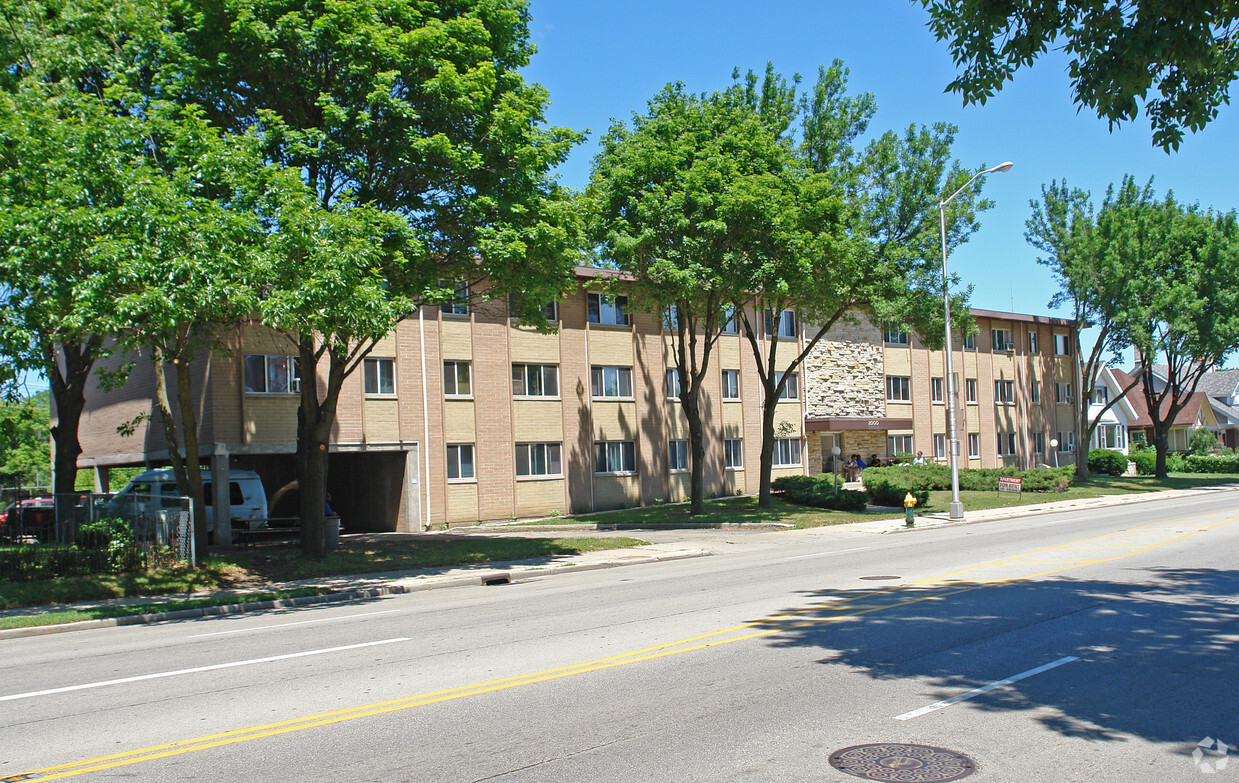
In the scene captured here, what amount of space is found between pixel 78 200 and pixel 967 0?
1238 cm

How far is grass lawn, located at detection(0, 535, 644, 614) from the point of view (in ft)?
53.2

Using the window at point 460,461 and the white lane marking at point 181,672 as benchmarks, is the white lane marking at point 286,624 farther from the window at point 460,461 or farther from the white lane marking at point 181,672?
the window at point 460,461

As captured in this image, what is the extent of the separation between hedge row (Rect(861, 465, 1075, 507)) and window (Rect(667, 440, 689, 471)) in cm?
738

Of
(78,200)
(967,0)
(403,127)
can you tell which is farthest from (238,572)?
(967,0)

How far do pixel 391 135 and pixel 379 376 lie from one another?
14350mm

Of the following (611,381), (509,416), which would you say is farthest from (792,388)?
(509,416)

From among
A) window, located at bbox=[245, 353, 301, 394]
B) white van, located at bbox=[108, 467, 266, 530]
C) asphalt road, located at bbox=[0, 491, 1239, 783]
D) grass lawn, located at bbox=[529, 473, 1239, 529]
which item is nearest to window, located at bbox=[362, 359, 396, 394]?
window, located at bbox=[245, 353, 301, 394]

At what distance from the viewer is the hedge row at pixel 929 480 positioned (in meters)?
35.9

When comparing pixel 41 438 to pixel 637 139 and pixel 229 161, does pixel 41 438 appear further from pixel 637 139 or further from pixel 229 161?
pixel 229 161

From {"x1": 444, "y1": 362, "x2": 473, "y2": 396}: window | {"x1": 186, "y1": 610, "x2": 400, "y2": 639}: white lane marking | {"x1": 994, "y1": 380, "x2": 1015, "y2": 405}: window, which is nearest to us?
{"x1": 186, "y1": 610, "x2": 400, "y2": 639}: white lane marking

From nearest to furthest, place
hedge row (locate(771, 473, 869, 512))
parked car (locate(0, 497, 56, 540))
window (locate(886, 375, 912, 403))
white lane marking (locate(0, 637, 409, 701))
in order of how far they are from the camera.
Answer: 1. white lane marking (locate(0, 637, 409, 701))
2. parked car (locate(0, 497, 56, 540))
3. hedge row (locate(771, 473, 869, 512))
4. window (locate(886, 375, 912, 403))

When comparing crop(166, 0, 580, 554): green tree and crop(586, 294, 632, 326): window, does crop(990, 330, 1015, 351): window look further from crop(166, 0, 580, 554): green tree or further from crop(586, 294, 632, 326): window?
crop(166, 0, 580, 554): green tree

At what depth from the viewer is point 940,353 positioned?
51469 mm

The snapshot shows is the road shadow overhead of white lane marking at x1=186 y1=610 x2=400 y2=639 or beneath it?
overhead
